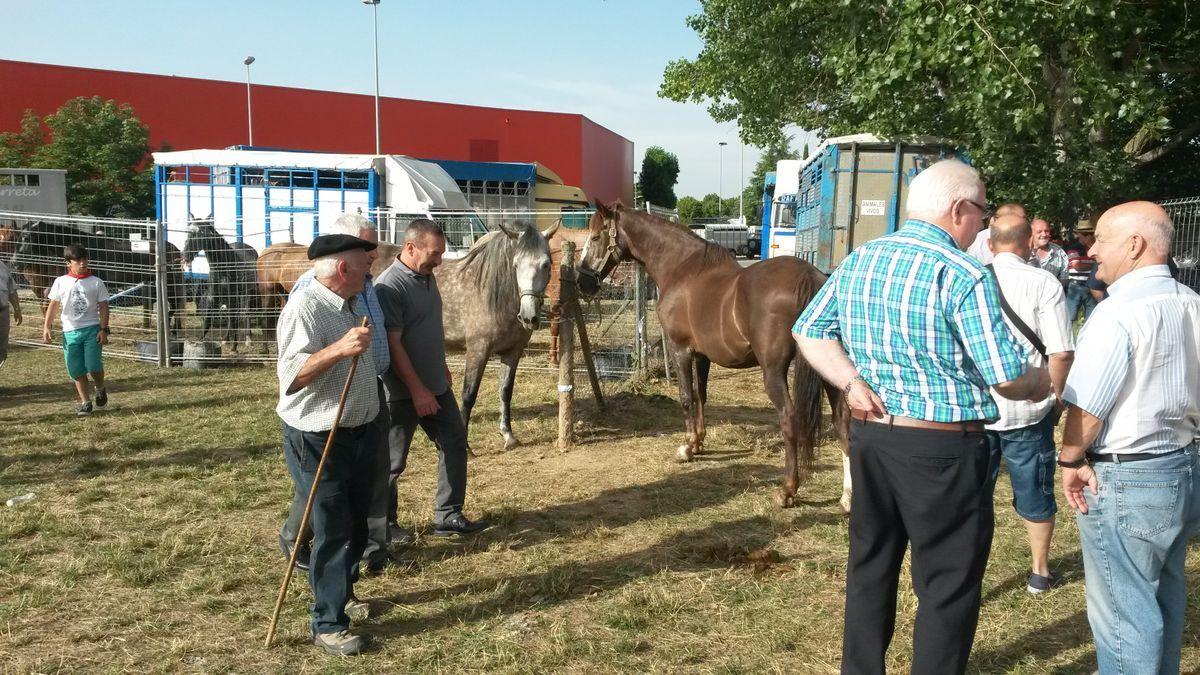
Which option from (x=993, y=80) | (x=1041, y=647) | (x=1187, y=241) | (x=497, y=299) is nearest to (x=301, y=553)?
(x=497, y=299)

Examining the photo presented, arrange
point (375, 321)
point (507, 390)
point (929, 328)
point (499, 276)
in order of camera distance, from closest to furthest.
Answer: point (929, 328), point (375, 321), point (499, 276), point (507, 390)

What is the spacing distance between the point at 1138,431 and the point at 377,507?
320 centimetres

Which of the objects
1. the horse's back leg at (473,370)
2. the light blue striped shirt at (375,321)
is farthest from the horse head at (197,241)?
the light blue striped shirt at (375,321)

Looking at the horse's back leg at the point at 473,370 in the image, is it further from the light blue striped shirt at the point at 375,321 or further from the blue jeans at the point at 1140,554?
the blue jeans at the point at 1140,554

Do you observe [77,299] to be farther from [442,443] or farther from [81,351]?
[442,443]

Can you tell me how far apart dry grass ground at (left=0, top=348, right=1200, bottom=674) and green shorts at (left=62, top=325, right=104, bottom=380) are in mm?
774

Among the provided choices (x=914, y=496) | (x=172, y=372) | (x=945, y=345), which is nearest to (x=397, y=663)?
(x=914, y=496)

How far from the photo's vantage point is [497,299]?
662cm

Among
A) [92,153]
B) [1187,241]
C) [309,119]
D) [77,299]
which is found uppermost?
[309,119]

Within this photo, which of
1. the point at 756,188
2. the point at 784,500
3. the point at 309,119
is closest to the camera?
the point at 784,500

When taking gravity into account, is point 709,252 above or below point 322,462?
above

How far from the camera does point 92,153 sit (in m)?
25.9

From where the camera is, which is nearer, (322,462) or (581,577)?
(322,462)

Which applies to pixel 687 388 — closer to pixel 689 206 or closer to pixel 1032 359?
pixel 1032 359
